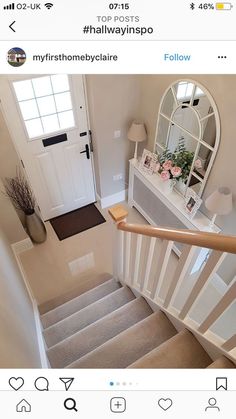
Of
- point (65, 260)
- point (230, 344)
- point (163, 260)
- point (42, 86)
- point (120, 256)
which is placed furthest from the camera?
point (65, 260)

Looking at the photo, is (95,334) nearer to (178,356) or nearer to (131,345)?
(131,345)

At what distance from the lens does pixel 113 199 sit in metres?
3.64

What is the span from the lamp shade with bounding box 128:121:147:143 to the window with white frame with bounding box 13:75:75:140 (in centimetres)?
69

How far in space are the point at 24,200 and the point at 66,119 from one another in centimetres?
102

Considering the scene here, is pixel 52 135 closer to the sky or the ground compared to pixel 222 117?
closer to the ground

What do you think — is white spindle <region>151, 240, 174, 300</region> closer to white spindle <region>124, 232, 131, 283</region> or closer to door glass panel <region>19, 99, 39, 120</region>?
white spindle <region>124, 232, 131, 283</region>
